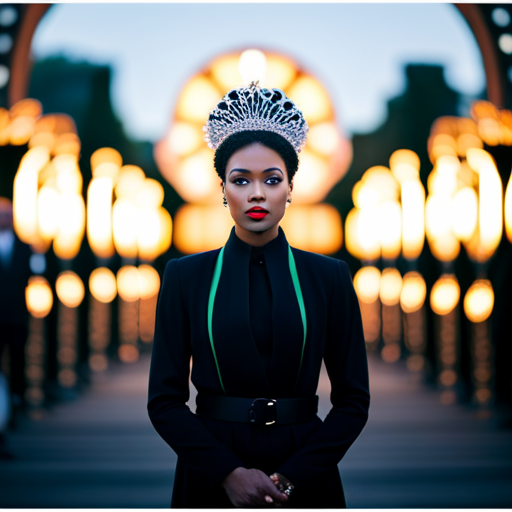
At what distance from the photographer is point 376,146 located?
42.9ft

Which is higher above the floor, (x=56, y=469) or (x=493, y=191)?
(x=493, y=191)

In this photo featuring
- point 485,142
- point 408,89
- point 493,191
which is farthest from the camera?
point 408,89

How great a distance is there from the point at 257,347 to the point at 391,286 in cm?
1178

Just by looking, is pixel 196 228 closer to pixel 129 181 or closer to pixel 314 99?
pixel 129 181

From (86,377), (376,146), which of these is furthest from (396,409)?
(376,146)

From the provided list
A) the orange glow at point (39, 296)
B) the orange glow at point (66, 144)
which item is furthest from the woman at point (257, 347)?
the orange glow at point (66, 144)

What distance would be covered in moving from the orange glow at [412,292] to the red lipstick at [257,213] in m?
8.98

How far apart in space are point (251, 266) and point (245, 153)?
24cm

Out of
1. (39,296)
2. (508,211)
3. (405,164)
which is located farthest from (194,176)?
(508,211)

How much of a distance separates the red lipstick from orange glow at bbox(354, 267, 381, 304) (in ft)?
43.2

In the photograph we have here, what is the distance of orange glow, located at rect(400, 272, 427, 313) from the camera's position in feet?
36.2

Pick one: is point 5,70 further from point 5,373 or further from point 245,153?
point 245,153

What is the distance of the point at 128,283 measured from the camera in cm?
1388

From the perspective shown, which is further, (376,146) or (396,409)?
(376,146)
